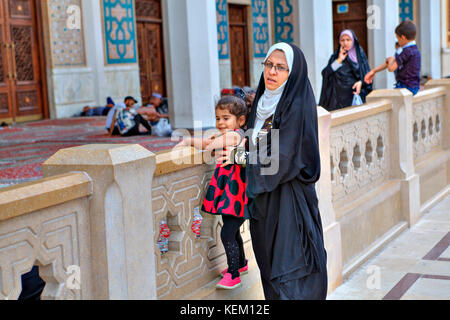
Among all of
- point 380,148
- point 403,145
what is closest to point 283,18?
point 403,145

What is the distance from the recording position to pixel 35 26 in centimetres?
1076

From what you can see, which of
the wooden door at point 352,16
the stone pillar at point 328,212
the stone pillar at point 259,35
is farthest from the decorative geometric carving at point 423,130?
the wooden door at point 352,16

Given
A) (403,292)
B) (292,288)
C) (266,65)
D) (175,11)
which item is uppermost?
(175,11)

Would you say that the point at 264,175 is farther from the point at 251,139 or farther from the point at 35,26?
the point at 35,26

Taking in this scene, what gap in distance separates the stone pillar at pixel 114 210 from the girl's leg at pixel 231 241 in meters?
0.66

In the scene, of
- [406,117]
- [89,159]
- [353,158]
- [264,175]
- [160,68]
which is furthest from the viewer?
[160,68]

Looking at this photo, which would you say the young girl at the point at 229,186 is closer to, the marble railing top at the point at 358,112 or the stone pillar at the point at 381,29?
the marble railing top at the point at 358,112

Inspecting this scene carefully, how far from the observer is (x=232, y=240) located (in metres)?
2.75

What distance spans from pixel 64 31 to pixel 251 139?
9.12 meters

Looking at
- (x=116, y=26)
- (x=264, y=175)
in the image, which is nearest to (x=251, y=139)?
(x=264, y=175)

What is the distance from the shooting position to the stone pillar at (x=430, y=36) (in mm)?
14336

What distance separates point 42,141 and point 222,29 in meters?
7.67

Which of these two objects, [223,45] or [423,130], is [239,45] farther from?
[423,130]
